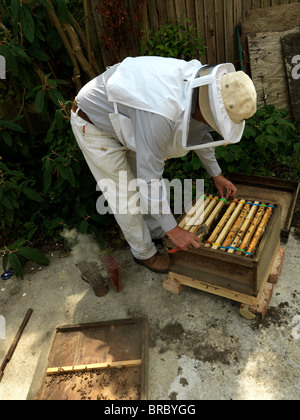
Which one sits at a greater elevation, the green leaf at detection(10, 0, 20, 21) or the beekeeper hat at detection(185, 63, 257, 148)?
the green leaf at detection(10, 0, 20, 21)

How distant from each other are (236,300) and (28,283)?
6.33 feet

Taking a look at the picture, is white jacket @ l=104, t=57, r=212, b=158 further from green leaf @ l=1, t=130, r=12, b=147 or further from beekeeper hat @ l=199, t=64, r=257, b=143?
green leaf @ l=1, t=130, r=12, b=147

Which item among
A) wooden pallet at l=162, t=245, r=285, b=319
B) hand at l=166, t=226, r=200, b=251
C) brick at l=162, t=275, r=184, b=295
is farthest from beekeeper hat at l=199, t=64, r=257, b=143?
brick at l=162, t=275, r=184, b=295

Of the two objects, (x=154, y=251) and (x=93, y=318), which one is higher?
(x=154, y=251)

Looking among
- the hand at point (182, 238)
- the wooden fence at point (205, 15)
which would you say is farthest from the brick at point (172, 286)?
the wooden fence at point (205, 15)

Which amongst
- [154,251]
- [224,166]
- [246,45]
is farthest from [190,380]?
[246,45]

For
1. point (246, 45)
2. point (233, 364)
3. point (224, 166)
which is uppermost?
point (246, 45)

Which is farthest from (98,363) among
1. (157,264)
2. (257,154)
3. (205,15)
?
(205,15)

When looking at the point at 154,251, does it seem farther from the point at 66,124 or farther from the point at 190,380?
the point at 66,124

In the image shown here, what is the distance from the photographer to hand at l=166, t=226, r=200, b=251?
7.20 ft

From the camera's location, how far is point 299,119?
157 inches

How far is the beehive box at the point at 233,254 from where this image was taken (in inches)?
85.8

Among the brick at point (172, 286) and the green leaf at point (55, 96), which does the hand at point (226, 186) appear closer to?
the brick at point (172, 286)

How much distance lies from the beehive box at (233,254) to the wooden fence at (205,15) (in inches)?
91.1
